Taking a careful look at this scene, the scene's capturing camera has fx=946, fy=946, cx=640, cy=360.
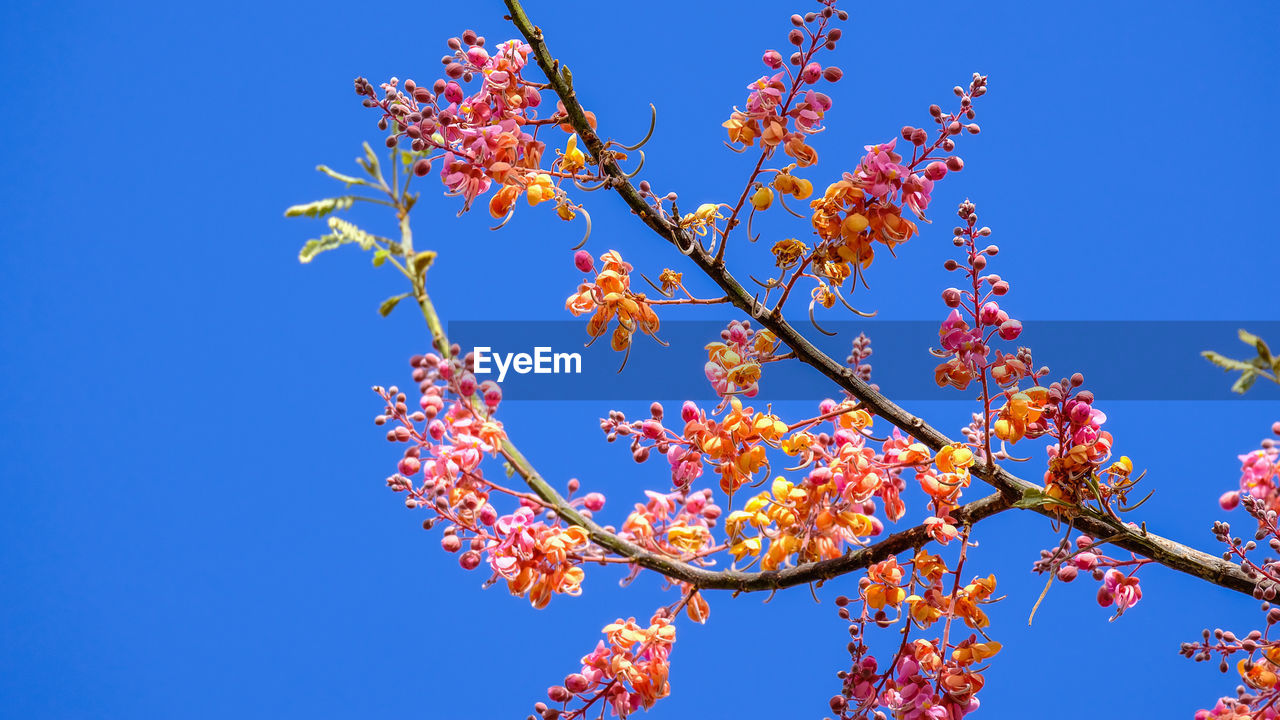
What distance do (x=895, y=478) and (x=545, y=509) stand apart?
22 cm

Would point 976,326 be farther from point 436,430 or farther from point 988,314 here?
point 436,430

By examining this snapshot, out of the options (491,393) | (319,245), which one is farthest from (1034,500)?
(319,245)

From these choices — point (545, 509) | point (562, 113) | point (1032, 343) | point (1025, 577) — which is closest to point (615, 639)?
point (545, 509)

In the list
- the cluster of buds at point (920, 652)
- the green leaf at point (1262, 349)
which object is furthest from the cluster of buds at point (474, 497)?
the green leaf at point (1262, 349)

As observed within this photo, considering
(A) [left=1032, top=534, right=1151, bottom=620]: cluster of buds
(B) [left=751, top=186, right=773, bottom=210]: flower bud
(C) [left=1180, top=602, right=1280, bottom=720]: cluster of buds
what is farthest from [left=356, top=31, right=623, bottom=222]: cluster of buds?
(C) [left=1180, top=602, right=1280, bottom=720]: cluster of buds

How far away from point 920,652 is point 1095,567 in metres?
0.12

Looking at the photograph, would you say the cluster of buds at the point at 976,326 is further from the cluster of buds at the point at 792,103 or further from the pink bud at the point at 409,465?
the pink bud at the point at 409,465

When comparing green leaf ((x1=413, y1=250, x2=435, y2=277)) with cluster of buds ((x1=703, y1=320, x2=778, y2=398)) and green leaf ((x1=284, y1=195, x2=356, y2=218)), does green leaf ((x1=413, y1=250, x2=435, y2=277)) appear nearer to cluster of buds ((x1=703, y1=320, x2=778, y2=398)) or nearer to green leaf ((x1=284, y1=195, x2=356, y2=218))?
green leaf ((x1=284, y1=195, x2=356, y2=218))

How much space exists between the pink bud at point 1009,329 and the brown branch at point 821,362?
82 mm

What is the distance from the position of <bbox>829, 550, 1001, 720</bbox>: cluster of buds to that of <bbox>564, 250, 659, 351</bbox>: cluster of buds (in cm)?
23

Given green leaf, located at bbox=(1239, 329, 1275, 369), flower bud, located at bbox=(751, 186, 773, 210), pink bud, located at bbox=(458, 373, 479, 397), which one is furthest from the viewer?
flower bud, located at bbox=(751, 186, 773, 210)

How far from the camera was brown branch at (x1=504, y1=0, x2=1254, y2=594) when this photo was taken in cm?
57

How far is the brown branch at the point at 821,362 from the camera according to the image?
0.57 meters

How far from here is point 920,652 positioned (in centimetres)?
63
